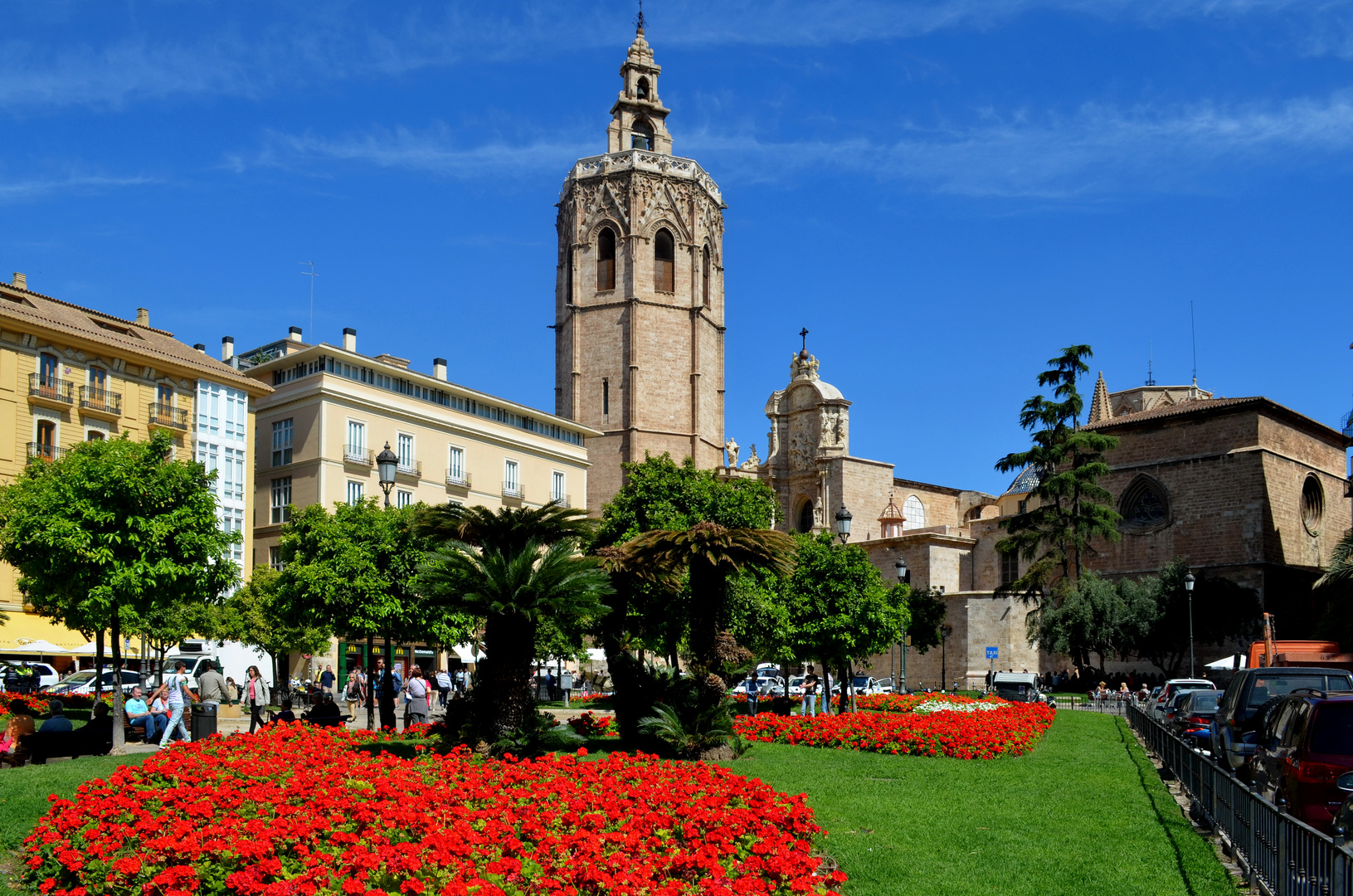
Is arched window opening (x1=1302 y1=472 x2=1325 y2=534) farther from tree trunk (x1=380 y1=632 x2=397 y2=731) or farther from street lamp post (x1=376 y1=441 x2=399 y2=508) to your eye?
street lamp post (x1=376 y1=441 x2=399 y2=508)

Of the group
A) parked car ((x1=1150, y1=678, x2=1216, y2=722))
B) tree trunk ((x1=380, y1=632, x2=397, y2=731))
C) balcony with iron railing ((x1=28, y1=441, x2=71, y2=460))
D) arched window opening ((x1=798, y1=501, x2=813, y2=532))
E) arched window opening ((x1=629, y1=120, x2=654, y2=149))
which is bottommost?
parked car ((x1=1150, y1=678, x2=1216, y2=722))

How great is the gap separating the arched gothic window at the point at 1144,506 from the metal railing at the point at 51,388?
1629 inches

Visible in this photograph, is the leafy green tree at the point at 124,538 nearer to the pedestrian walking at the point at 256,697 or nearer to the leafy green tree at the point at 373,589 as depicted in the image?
the leafy green tree at the point at 373,589

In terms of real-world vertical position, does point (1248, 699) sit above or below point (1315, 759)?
below

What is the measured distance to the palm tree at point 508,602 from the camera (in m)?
15.3

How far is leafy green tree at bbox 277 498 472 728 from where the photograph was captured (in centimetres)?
2170

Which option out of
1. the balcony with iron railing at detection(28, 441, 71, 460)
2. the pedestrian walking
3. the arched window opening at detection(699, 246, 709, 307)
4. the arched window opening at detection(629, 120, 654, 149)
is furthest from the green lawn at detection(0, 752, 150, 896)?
the arched window opening at detection(629, 120, 654, 149)

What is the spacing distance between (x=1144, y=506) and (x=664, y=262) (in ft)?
107

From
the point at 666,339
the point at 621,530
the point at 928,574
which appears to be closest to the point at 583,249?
the point at 666,339

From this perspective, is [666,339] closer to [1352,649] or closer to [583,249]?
[583,249]

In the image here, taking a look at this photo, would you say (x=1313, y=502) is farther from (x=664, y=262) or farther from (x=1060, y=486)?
(x=664, y=262)

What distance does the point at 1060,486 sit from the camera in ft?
150

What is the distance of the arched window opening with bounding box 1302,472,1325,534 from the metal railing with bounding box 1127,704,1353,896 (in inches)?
1694

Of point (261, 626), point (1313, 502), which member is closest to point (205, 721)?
point (261, 626)
